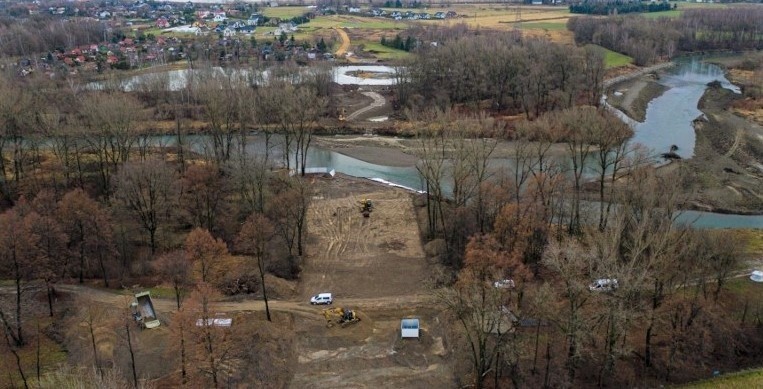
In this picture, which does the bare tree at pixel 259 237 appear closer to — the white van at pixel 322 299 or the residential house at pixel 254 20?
the white van at pixel 322 299

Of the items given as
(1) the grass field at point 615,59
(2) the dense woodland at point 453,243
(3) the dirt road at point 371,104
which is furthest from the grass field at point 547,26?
(2) the dense woodland at point 453,243

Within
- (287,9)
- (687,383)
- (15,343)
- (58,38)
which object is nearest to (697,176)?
(687,383)

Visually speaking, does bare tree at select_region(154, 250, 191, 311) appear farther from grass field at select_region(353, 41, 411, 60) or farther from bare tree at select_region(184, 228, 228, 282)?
grass field at select_region(353, 41, 411, 60)

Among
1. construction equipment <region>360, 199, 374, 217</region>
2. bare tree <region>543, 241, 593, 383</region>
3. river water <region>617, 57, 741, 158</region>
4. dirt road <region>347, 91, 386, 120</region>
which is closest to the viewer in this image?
bare tree <region>543, 241, 593, 383</region>

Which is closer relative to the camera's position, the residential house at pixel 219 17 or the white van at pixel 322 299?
the white van at pixel 322 299

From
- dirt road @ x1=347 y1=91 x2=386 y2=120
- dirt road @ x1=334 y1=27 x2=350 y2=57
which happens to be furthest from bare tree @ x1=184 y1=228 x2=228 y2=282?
dirt road @ x1=334 y1=27 x2=350 y2=57

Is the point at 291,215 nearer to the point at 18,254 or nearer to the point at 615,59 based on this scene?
the point at 18,254

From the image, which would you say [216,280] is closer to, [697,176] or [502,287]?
[502,287]
